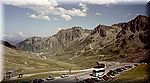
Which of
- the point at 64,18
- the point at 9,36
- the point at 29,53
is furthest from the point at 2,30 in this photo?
the point at 64,18

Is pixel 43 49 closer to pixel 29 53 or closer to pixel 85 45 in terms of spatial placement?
pixel 29 53

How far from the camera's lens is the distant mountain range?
15.8 metres

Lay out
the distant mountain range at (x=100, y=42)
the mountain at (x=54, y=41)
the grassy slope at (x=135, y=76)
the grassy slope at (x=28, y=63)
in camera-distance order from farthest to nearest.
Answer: the mountain at (x=54, y=41) → the grassy slope at (x=28, y=63) → the distant mountain range at (x=100, y=42) → the grassy slope at (x=135, y=76)

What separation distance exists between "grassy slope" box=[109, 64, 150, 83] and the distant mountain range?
1.41 ft

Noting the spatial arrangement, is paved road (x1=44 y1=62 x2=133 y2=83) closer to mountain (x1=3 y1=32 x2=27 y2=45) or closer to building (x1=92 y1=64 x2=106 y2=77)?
building (x1=92 y1=64 x2=106 y2=77)

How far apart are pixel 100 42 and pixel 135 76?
219 cm

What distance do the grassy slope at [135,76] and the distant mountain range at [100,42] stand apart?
431 mm

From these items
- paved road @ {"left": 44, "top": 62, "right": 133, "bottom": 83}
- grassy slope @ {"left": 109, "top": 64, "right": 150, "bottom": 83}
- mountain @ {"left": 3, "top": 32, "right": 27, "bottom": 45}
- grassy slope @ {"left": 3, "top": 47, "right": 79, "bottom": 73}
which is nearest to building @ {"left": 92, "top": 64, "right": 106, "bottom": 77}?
paved road @ {"left": 44, "top": 62, "right": 133, "bottom": 83}

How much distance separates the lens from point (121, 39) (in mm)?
16219

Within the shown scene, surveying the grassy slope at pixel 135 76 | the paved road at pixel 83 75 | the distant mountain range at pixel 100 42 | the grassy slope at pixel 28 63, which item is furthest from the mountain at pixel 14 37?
the grassy slope at pixel 135 76

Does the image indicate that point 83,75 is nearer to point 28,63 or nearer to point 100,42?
point 100,42

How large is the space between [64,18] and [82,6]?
96cm

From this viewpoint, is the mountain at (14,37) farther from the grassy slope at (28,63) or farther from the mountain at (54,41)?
the grassy slope at (28,63)

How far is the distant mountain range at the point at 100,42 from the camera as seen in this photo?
15781mm
